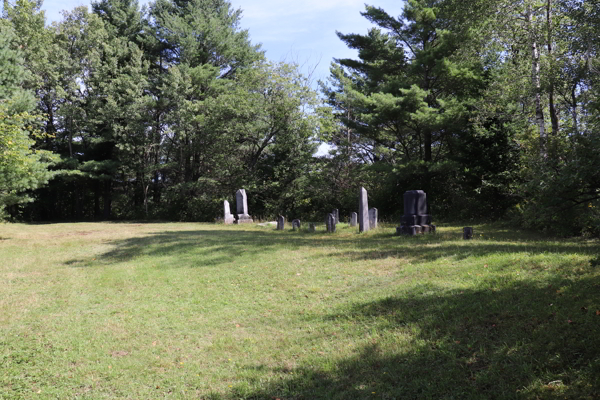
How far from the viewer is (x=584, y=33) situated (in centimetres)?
868

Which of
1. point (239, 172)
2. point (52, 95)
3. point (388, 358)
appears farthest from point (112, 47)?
point (388, 358)

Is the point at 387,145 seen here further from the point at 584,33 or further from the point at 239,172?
the point at 584,33

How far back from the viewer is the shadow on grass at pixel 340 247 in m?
8.23

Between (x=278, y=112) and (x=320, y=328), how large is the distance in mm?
20590

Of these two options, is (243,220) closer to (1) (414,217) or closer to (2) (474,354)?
(1) (414,217)

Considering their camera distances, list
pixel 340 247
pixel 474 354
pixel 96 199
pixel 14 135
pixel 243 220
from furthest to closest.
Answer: pixel 96 199 < pixel 243 220 < pixel 14 135 < pixel 340 247 < pixel 474 354

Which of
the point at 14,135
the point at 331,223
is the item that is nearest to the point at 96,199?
the point at 14,135

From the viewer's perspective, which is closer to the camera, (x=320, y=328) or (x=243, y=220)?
(x=320, y=328)

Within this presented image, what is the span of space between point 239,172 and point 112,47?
45.6ft

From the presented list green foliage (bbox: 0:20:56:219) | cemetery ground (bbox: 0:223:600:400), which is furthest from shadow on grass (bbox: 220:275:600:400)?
green foliage (bbox: 0:20:56:219)

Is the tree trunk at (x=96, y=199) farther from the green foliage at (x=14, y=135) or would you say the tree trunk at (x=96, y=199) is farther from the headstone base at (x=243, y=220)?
the headstone base at (x=243, y=220)

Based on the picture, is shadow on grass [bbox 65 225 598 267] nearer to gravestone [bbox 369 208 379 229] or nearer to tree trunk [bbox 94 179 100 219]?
gravestone [bbox 369 208 379 229]

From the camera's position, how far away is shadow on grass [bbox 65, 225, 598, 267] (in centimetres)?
823

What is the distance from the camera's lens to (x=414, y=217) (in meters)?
12.5
